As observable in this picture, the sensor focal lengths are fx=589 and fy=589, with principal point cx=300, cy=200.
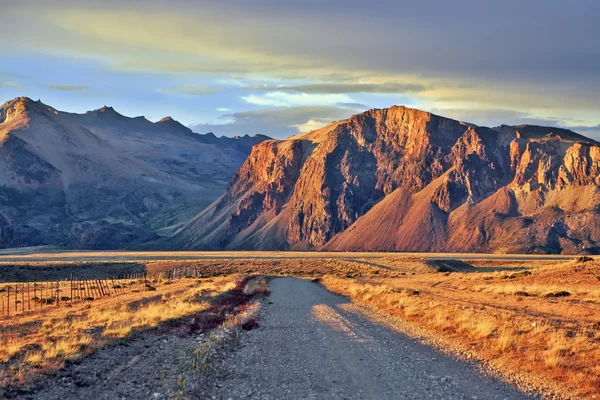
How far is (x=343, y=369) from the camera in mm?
17625

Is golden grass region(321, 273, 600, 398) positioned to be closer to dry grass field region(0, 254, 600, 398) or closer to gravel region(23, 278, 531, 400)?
dry grass field region(0, 254, 600, 398)

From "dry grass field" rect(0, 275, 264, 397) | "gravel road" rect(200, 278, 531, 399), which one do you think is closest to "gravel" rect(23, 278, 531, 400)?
"gravel road" rect(200, 278, 531, 399)

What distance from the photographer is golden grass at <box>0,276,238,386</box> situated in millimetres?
16656

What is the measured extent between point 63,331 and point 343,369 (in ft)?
40.5

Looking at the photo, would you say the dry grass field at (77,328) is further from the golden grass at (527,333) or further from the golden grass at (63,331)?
the golden grass at (527,333)

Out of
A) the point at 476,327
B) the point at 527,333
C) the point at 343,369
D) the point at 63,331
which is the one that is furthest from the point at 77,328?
the point at 527,333

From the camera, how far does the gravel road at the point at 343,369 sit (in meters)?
15.0

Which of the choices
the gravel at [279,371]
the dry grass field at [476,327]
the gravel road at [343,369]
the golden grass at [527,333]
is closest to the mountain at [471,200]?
the dry grass field at [476,327]

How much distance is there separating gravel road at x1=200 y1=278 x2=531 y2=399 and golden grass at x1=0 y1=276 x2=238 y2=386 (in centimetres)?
465

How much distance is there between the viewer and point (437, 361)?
1897cm

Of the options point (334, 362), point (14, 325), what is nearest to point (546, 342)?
point (334, 362)

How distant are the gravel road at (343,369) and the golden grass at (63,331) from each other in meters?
4.65

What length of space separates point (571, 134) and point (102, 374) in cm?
20174

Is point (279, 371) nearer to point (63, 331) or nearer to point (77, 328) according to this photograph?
point (63, 331)
